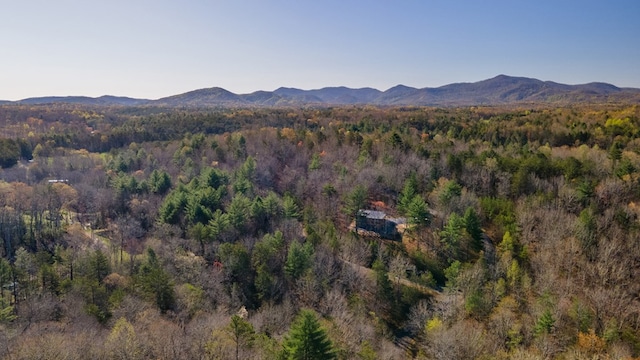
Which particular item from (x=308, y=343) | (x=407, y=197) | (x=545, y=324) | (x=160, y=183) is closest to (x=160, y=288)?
(x=308, y=343)

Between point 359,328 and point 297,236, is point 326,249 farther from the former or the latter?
point 359,328

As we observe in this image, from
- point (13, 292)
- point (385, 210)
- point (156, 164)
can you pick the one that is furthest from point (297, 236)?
point (156, 164)

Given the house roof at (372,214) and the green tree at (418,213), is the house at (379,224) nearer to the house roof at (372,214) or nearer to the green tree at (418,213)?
the house roof at (372,214)

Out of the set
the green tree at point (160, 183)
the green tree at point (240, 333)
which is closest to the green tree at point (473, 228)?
the green tree at point (240, 333)

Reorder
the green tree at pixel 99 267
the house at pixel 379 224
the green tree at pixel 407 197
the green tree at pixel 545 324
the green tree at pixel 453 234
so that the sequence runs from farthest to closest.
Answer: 1. the green tree at pixel 407 197
2. the house at pixel 379 224
3. the green tree at pixel 453 234
4. the green tree at pixel 99 267
5. the green tree at pixel 545 324

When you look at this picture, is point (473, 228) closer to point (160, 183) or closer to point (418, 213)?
point (418, 213)

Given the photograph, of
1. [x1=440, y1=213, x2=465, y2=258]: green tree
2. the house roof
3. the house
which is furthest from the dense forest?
the house roof

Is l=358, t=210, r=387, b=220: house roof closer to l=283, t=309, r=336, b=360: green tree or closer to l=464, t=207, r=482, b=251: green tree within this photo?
l=464, t=207, r=482, b=251: green tree

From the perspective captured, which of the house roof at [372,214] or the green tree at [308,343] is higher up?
the green tree at [308,343]
